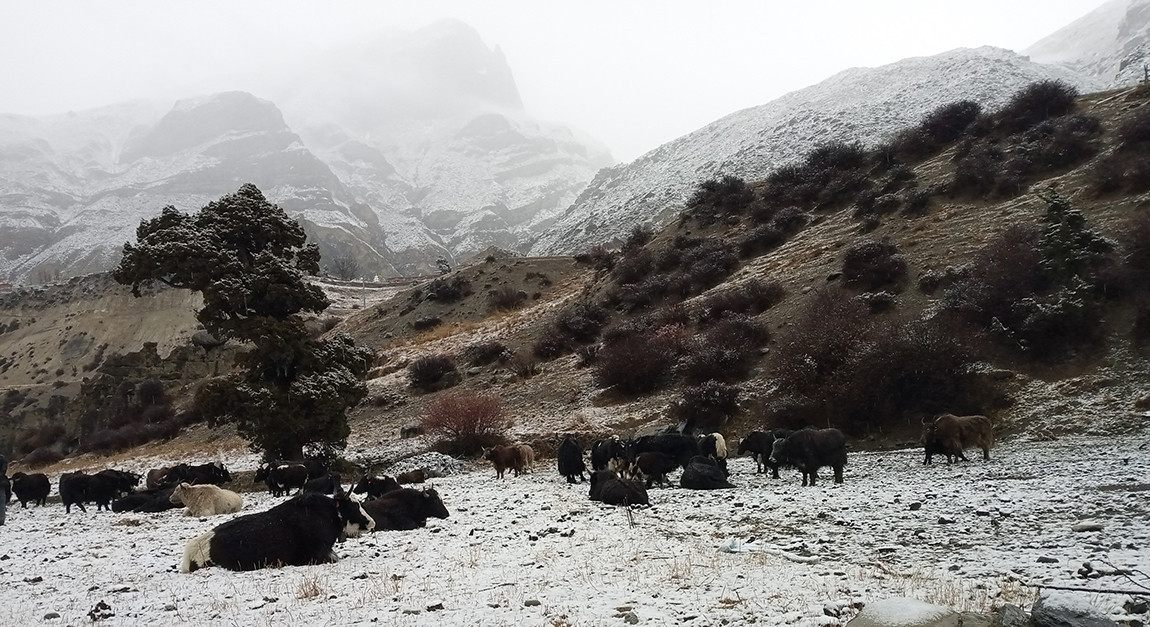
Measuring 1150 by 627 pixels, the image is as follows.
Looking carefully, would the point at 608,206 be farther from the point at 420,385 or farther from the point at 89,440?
the point at 89,440

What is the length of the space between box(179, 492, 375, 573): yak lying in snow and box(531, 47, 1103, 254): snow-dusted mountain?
58.0m

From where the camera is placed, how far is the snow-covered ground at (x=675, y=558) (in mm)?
5945

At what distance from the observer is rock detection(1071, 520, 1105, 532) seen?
7902 millimetres

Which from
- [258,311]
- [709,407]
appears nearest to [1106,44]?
[709,407]

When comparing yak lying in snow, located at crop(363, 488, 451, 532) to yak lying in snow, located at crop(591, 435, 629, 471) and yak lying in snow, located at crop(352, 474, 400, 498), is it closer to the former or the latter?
yak lying in snow, located at crop(352, 474, 400, 498)

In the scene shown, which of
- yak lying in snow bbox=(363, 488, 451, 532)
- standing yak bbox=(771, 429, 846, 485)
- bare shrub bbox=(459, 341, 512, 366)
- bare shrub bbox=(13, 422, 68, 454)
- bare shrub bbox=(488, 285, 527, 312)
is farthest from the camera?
bare shrub bbox=(488, 285, 527, 312)

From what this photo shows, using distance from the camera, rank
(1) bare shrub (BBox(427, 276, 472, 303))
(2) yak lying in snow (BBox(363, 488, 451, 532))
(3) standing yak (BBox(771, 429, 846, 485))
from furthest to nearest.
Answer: (1) bare shrub (BBox(427, 276, 472, 303)) → (3) standing yak (BBox(771, 429, 846, 485)) → (2) yak lying in snow (BBox(363, 488, 451, 532))

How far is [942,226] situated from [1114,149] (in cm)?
812

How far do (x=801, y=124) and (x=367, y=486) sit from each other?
7043 cm

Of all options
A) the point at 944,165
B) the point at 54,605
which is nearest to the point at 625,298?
the point at 944,165

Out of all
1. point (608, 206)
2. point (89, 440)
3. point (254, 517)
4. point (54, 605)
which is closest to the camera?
point (54, 605)

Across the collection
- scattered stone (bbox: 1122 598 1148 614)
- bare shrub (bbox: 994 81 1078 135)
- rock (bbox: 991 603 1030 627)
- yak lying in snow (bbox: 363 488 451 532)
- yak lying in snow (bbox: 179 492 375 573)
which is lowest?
yak lying in snow (bbox: 363 488 451 532)

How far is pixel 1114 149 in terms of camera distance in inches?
1122

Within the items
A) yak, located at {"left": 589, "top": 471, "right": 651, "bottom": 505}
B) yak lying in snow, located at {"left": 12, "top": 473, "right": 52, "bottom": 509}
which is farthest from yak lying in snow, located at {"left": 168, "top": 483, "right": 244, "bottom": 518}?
yak, located at {"left": 589, "top": 471, "right": 651, "bottom": 505}
